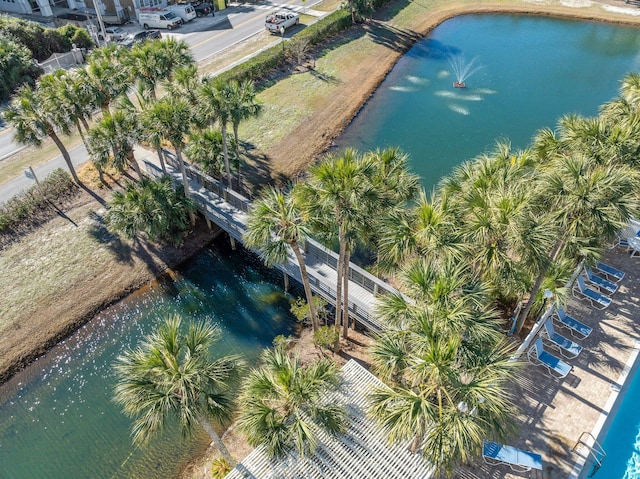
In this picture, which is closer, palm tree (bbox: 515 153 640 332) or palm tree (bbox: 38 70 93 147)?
palm tree (bbox: 515 153 640 332)

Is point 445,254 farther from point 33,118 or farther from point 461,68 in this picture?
point 461,68

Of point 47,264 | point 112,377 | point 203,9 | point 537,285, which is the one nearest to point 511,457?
point 537,285

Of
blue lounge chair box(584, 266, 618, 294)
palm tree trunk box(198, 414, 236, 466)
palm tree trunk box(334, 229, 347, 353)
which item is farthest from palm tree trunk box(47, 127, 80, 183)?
blue lounge chair box(584, 266, 618, 294)

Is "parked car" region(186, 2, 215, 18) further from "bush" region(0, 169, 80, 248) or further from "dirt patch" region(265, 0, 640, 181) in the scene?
"bush" region(0, 169, 80, 248)

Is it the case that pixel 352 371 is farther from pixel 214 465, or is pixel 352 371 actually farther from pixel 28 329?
pixel 28 329

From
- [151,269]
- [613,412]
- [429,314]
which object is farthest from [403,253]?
[151,269]

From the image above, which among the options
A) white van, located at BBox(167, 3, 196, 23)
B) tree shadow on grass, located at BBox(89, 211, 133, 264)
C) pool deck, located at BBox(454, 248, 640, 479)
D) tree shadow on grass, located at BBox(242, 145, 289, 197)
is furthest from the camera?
white van, located at BBox(167, 3, 196, 23)
